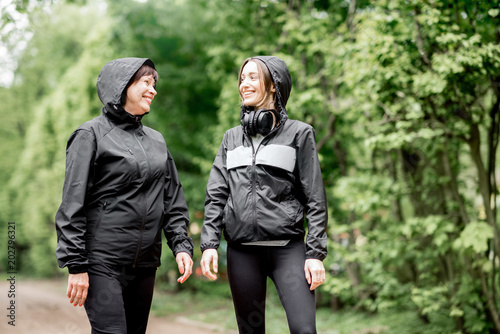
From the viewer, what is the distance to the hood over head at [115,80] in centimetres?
271

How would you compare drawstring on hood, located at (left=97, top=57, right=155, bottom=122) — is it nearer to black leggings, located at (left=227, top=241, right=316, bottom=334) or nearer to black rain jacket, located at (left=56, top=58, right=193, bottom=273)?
black rain jacket, located at (left=56, top=58, right=193, bottom=273)

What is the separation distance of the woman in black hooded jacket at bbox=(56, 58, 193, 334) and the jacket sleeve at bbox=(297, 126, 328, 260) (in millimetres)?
772

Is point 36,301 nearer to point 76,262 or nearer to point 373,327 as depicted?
point 373,327

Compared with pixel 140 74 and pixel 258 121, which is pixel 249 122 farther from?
pixel 140 74

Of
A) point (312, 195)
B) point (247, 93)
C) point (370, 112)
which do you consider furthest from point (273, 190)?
point (370, 112)

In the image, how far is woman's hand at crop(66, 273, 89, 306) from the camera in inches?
93.9

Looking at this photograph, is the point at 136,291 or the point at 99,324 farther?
the point at 136,291

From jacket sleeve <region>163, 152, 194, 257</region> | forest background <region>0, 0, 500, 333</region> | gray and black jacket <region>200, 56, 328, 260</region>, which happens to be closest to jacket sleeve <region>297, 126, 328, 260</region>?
gray and black jacket <region>200, 56, 328, 260</region>

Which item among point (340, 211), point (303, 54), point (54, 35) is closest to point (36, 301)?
point (340, 211)

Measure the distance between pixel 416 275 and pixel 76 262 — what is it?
22.1ft

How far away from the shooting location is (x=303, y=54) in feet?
26.7

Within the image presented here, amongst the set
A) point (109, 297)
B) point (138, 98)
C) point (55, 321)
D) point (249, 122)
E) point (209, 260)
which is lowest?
point (55, 321)

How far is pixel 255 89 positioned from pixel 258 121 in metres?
0.23

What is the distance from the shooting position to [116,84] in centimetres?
274
